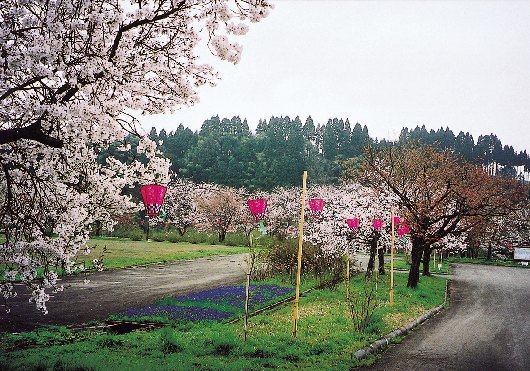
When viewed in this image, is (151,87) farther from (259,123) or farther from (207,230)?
(259,123)

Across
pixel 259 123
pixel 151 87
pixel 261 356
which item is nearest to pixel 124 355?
pixel 261 356

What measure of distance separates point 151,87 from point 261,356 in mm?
5943

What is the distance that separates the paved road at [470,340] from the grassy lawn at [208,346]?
34.2 inches

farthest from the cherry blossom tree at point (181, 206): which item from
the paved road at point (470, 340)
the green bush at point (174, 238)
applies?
the paved road at point (470, 340)

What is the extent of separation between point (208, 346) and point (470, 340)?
713 cm

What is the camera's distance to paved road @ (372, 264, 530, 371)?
349 inches

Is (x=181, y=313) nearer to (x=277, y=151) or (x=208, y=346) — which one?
(x=208, y=346)

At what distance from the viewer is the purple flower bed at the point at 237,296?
15080 millimetres

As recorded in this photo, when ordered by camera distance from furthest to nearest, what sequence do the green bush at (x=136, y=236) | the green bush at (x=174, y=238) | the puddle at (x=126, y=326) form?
the green bush at (x=174, y=238) → the green bush at (x=136, y=236) → the puddle at (x=126, y=326)

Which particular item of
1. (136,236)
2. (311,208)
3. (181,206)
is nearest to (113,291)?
(311,208)

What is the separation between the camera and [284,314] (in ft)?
44.1

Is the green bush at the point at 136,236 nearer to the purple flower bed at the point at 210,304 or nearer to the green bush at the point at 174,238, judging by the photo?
the green bush at the point at 174,238

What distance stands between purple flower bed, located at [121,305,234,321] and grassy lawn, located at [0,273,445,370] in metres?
0.59

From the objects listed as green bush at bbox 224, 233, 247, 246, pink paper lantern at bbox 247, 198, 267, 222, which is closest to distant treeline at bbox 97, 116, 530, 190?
green bush at bbox 224, 233, 247, 246
